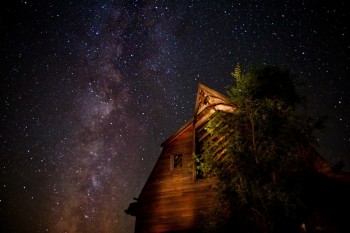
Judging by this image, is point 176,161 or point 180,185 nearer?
point 180,185

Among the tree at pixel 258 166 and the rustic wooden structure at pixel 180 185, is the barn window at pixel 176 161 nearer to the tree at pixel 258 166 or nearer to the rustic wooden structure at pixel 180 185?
the rustic wooden structure at pixel 180 185

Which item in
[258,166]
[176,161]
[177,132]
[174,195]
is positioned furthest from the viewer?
[177,132]

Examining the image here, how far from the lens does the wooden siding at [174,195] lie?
40.9 ft

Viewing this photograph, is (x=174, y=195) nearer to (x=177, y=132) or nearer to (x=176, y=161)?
(x=176, y=161)

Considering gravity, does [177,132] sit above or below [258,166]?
above

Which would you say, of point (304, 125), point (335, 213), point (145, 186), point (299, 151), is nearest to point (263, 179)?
point (299, 151)

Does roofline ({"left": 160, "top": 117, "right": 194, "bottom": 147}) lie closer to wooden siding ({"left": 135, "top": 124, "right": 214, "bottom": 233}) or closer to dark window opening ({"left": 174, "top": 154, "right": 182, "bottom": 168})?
wooden siding ({"left": 135, "top": 124, "right": 214, "bottom": 233})

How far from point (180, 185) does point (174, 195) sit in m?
0.65

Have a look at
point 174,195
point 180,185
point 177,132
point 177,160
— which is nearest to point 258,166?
point 180,185

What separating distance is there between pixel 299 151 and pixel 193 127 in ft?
24.8

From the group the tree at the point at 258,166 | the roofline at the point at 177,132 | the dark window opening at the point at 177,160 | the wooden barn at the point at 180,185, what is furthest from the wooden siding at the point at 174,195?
the tree at the point at 258,166

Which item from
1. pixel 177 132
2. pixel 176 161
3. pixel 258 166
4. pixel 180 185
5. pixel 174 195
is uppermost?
pixel 177 132

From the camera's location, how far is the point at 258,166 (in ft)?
27.5

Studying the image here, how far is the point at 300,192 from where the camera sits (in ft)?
25.6
